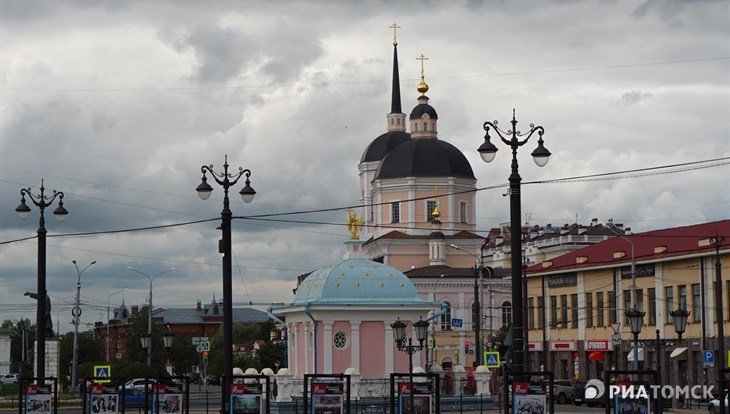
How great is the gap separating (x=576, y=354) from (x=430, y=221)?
4116 centimetres

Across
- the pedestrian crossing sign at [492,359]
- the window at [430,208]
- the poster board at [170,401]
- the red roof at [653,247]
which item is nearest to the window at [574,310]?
the red roof at [653,247]

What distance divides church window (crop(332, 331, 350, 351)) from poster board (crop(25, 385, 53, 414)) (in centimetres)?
2069

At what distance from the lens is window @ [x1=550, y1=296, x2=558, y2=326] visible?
85.0 m

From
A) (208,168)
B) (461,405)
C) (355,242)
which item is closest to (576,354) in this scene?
(355,242)

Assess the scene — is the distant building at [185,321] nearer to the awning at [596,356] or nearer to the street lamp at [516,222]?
the awning at [596,356]

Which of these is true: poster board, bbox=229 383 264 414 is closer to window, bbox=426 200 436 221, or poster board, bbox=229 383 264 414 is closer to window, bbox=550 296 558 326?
window, bbox=550 296 558 326

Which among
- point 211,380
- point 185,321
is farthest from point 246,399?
point 185,321

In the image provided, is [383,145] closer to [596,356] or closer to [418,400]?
[596,356]

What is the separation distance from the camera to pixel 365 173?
433ft

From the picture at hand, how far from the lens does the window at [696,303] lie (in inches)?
2692

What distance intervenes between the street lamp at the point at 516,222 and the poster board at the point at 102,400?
10028mm

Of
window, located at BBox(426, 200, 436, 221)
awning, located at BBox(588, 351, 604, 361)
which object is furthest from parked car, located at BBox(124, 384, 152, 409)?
window, located at BBox(426, 200, 436, 221)

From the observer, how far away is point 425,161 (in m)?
119

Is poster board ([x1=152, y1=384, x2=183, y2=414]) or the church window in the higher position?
the church window
